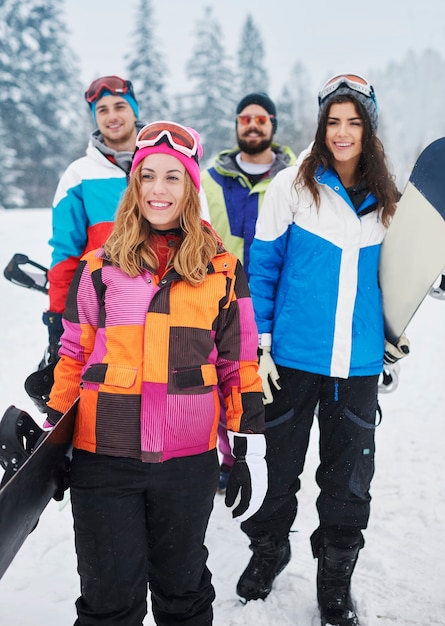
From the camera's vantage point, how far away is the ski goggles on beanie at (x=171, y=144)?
2219 millimetres

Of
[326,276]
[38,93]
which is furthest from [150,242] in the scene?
[38,93]

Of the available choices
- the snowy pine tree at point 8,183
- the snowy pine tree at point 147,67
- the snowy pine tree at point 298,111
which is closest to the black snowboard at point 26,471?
the snowy pine tree at point 8,183

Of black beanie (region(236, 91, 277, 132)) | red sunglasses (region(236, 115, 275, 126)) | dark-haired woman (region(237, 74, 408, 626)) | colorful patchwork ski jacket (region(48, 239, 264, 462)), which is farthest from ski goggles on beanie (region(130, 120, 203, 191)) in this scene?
black beanie (region(236, 91, 277, 132))

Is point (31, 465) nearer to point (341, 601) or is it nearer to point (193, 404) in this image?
point (193, 404)

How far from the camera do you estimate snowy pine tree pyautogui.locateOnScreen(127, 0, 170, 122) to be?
98.3 feet

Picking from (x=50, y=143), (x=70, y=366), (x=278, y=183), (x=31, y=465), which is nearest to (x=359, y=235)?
(x=278, y=183)

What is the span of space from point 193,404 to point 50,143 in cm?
2919

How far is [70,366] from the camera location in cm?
215

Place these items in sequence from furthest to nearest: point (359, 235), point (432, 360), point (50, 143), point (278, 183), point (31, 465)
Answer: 1. point (50, 143)
2. point (432, 360)
3. point (278, 183)
4. point (359, 235)
5. point (31, 465)

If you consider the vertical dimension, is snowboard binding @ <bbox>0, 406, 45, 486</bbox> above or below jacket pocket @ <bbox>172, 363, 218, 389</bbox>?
below

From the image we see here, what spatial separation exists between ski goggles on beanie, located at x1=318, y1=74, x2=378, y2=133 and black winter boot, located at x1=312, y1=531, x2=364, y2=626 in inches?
83.1

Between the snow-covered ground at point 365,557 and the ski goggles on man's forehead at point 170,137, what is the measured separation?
2286 millimetres

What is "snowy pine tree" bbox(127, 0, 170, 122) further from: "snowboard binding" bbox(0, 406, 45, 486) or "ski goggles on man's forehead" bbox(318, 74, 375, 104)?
"snowboard binding" bbox(0, 406, 45, 486)

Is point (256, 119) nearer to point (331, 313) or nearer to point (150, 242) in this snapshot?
point (331, 313)
